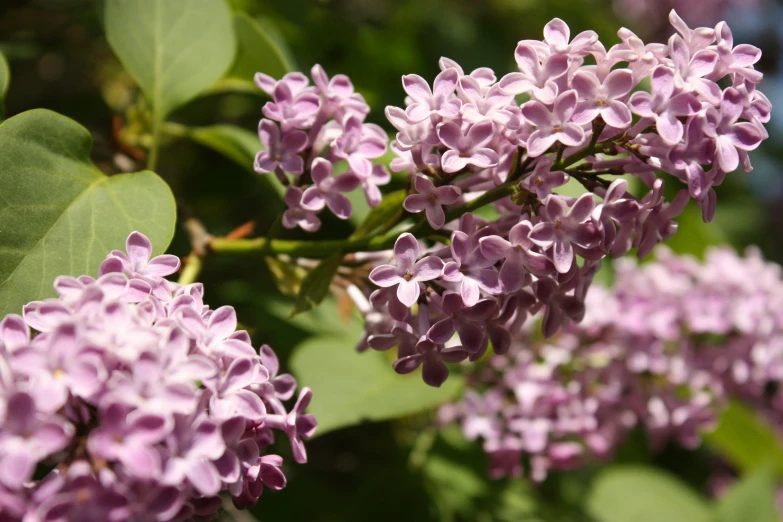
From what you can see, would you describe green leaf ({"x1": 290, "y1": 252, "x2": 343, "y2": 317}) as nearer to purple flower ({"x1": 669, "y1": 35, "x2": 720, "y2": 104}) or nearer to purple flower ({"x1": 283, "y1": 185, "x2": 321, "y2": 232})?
purple flower ({"x1": 283, "y1": 185, "x2": 321, "y2": 232})

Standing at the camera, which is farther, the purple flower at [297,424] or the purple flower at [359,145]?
the purple flower at [359,145]

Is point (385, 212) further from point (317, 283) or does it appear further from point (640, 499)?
point (640, 499)

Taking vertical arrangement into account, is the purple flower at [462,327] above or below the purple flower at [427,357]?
above

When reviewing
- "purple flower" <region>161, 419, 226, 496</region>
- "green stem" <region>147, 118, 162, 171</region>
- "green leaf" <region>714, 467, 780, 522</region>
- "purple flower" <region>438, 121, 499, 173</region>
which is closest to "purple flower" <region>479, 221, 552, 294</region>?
"purple flower" <region>438, 121, 499, 173</region>

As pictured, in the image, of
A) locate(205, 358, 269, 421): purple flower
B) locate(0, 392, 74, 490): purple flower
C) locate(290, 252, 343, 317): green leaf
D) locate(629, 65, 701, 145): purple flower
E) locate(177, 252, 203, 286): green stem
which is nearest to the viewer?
locate(0, 392, 74, 490): purple flower

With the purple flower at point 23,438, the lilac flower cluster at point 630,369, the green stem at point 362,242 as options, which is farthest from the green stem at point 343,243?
the lilac flower cluster at point 630,369

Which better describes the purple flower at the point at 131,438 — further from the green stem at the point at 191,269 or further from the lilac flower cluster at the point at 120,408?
the green stem at the point at 191,269

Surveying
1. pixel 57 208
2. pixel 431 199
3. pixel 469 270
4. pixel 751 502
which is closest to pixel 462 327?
pixel 469 270
